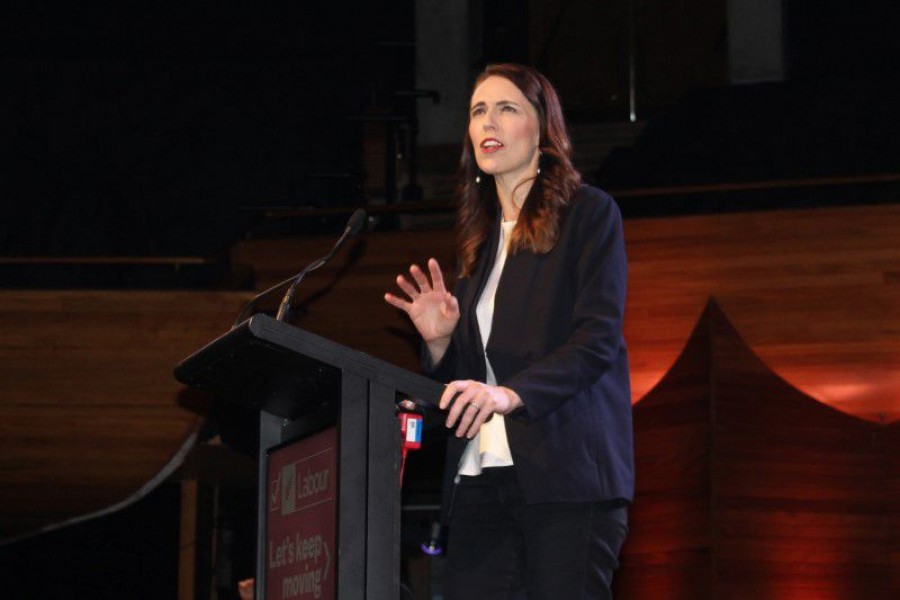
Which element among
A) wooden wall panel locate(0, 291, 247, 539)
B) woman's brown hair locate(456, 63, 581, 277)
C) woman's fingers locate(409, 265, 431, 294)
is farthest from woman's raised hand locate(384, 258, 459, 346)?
wooden wall panel locate(0, 291, 247, 539)

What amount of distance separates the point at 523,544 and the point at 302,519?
33cm

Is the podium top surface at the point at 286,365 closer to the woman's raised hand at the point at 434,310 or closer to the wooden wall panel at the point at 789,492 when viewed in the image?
the woman's raised hand at the point at 434,310

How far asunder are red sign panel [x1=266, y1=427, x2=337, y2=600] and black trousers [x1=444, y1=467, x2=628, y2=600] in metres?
0.25

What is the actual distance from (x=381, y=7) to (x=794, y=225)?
3227 millimetres

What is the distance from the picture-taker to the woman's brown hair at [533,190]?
2.40 meters

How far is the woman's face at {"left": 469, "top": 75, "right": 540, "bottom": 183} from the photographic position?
2.47 meters

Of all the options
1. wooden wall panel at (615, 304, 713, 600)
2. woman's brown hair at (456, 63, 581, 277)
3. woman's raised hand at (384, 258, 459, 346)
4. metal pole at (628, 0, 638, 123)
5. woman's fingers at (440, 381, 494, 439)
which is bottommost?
wooden wall panel at (615, 304, 713, 600)

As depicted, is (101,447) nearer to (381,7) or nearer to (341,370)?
(381,7)

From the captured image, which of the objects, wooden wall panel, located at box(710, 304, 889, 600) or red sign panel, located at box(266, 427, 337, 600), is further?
wooden wall panel, located at box(710, 304, 889, 600)

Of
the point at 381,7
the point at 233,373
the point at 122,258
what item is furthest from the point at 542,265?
the point at 381,7

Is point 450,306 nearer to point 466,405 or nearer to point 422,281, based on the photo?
point 422,281

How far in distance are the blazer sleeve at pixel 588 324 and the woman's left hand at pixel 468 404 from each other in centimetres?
8

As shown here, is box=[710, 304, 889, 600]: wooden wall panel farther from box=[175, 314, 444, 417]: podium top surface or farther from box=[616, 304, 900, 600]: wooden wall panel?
box=[175, 314, 444, 417]: podium top surface

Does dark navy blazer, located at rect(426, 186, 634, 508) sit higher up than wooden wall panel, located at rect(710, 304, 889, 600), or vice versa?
dark navy blazer, located at rect(426, 186, 634, 508)
